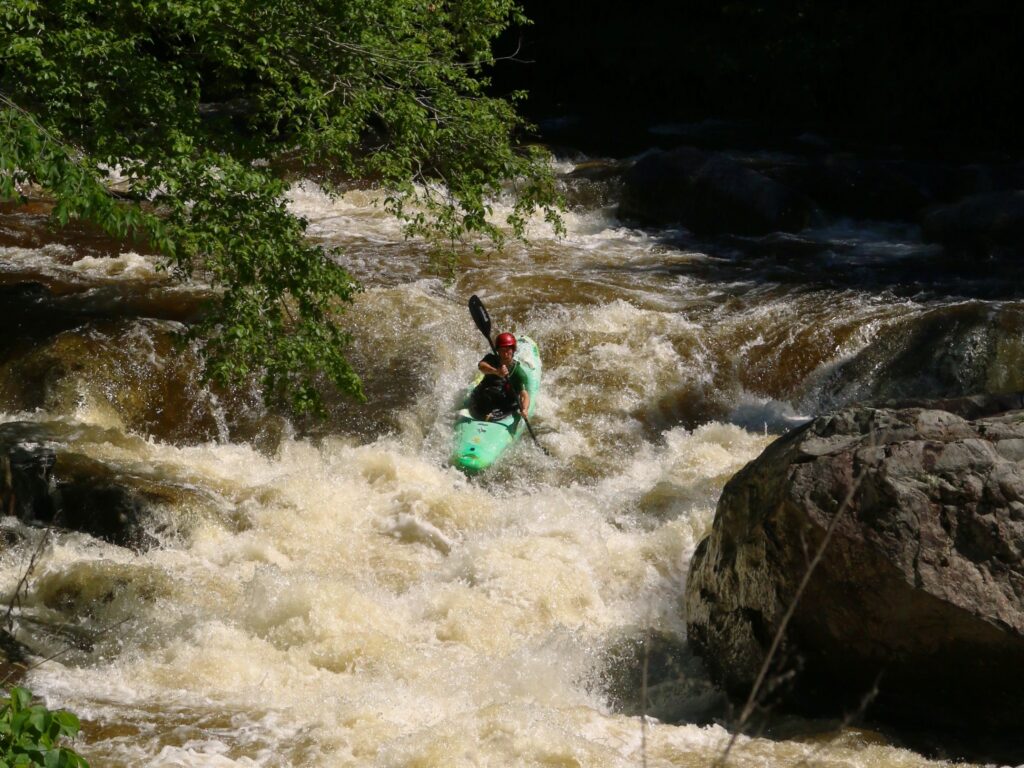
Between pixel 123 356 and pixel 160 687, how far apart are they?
3.57 meters

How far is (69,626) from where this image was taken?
5570 mm

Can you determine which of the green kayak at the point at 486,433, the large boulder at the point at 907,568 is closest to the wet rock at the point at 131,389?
the green kayak at the point at 486,433

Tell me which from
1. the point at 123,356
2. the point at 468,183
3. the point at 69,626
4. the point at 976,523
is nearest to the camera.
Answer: the point at 976,523

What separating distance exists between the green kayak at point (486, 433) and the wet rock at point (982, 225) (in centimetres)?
516

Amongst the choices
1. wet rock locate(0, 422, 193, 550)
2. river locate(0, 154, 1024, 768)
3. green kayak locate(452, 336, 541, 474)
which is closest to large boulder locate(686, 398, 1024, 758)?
river locate(0, 154, 1024, 768)

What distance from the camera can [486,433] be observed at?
7805 mm

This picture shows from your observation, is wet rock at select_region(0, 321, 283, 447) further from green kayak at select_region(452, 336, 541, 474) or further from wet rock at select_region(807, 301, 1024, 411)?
wet rock at select_region(807, 301, 1024, 411)

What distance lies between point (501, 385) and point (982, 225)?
5.71 m

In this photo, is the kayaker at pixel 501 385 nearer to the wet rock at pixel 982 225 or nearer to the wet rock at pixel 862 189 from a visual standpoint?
the wet rock at pixel 982 225

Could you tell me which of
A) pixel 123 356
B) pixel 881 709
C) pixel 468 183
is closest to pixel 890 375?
pixel 468 183

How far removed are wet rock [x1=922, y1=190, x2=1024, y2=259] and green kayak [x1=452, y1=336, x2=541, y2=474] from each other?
5.16m

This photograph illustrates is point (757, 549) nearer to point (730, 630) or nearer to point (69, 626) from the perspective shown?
point (730, 630)

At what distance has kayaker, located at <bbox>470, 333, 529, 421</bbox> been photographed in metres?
8.10

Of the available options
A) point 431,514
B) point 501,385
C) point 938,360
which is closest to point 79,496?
point 431,514
